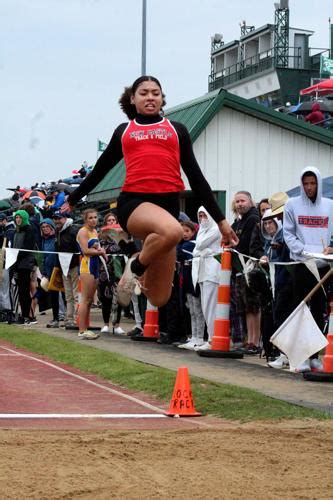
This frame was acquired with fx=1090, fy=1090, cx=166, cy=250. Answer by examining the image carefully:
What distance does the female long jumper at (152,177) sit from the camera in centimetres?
810

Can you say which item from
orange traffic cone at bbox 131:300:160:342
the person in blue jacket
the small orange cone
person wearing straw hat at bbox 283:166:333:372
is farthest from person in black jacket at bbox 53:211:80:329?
the small orange cone

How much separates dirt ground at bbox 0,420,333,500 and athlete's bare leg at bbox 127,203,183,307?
3.64 ft

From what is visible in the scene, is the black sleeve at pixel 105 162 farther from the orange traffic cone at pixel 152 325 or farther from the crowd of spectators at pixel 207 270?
the orange traffic cone at pixel 152 325

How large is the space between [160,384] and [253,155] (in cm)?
1301

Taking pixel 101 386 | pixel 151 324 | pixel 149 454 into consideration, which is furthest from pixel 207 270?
pixel 149 454

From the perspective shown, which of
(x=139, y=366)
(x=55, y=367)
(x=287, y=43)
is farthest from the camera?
(x=287, y=43)

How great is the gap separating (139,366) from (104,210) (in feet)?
48.2

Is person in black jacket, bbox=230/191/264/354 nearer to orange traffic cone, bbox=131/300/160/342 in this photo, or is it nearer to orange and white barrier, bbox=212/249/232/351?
orange and white barrier, bbox=212/249/232/351

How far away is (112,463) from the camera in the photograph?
695 centimetres

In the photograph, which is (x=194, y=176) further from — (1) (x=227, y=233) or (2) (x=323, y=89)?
(2) (x=323, y=89)

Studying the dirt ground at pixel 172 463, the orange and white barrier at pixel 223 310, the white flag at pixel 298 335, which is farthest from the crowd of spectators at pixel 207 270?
the dirt ground at pixel 172 463

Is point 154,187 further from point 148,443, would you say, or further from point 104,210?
point 104,210

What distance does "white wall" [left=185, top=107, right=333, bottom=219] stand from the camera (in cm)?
2331

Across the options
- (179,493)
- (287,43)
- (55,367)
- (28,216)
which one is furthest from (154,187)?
(287,43)
